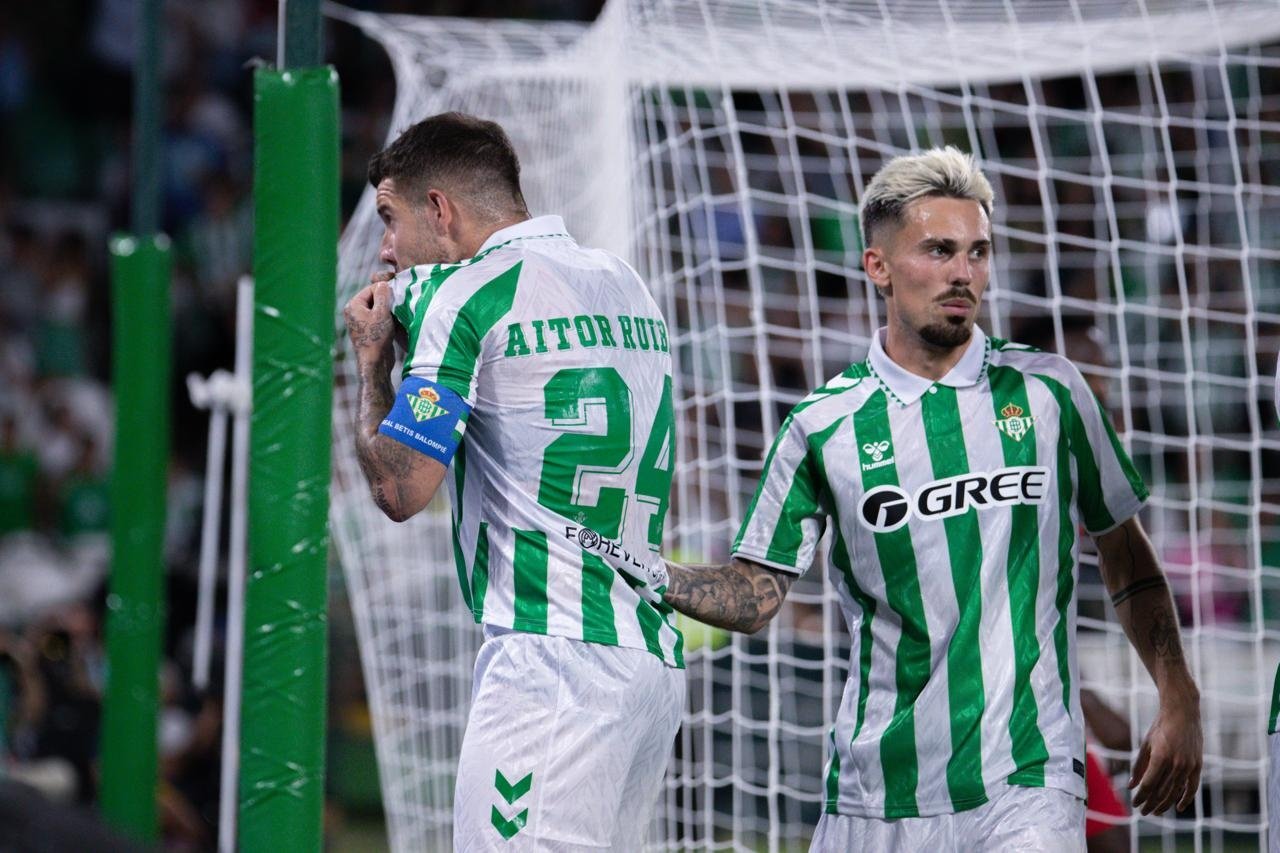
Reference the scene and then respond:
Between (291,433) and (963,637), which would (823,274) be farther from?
(963,637)

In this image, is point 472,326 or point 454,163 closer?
point 472,326

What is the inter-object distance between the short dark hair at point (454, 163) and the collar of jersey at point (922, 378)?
0.80m

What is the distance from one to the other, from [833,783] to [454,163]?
142 centimetres

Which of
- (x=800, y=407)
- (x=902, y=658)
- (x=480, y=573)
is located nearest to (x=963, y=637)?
(x=902, y=658)

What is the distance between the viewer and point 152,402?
6.44 metres

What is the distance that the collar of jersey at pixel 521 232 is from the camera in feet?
10.7

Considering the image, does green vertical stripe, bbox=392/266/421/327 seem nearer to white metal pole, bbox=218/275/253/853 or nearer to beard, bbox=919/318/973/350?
beard, bbox=919/318/973/350

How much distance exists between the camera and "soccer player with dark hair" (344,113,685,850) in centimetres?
300

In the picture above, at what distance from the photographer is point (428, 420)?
3.00 m

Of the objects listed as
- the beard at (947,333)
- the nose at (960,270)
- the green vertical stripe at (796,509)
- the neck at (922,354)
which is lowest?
the green vertical stripe at (796,509)

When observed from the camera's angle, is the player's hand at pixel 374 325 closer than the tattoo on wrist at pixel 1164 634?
Yes

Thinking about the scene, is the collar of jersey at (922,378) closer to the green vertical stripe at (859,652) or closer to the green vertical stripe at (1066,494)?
the green vertical stripe at (1066,494)

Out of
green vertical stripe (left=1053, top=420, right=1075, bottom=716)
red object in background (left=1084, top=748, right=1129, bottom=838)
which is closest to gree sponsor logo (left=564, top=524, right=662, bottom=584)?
green vertical stripe (left=1053, top=420, right=1075, bottom=716)

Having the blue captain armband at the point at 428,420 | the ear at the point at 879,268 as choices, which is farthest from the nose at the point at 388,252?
the ear at the point at 879,268
